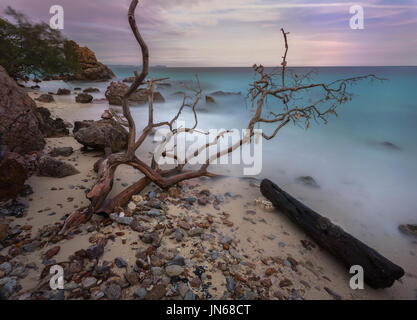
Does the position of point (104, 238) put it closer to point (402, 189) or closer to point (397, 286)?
point (397, 286)

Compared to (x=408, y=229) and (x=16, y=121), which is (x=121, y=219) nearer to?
(x=16, y=121)

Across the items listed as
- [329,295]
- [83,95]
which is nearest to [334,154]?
[329,295]

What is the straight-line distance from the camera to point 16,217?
3.30 meters

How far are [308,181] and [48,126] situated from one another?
893 centimetres

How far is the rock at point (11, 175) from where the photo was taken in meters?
3.38

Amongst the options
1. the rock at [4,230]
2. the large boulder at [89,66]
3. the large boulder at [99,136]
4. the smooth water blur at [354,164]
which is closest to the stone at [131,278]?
the rock at [4,230]

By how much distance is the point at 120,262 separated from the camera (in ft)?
8.71

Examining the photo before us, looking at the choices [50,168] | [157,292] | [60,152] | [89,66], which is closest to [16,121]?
[60,152]

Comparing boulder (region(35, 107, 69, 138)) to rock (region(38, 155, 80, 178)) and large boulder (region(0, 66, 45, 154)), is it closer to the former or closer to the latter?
large boulder (region(0, 66, 45, 154))

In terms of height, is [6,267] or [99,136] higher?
[99,136]

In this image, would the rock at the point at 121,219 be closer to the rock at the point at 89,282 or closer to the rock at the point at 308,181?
the rock at the point at 89,282

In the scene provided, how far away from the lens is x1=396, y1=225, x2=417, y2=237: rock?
15.1ft

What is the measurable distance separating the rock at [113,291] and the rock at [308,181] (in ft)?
19.1

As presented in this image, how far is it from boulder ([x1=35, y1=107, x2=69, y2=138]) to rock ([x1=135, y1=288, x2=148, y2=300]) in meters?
6.90
